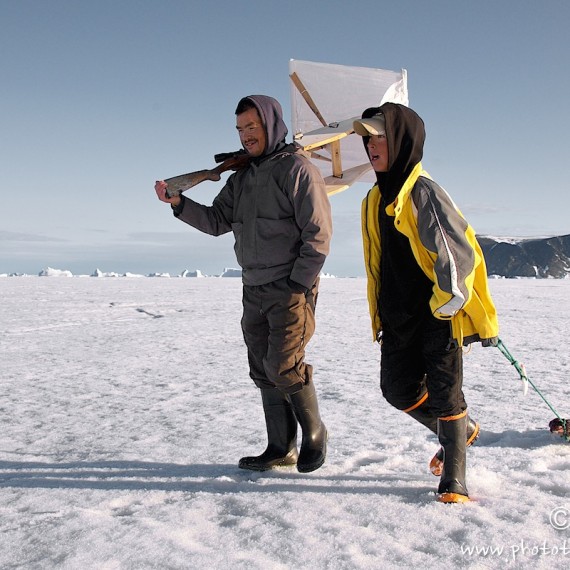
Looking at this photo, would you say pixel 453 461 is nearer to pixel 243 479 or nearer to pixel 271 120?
pixel 243 479

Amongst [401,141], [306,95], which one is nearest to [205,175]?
[401,141]

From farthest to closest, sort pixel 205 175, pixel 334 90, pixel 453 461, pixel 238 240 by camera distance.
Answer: pixel 334 90, pixel 205 175, pixel 238 240, pixel 453 461

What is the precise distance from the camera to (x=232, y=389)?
4.23 meters

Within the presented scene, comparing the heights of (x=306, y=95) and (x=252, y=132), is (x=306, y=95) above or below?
above

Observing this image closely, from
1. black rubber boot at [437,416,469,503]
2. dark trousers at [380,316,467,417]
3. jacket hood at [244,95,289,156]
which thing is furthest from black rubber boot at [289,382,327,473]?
jacket hood at [244,95,289,156]

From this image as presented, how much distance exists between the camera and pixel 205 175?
2.69 m

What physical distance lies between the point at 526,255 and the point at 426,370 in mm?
109504

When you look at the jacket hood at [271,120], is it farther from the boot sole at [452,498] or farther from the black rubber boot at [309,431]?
the boot sole at [452,498]

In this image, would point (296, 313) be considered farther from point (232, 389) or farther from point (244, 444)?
point (232, 389)

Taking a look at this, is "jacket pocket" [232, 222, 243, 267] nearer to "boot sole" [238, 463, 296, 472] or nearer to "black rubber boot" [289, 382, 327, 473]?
"black rubber boot" [289, 382, 327, 473]

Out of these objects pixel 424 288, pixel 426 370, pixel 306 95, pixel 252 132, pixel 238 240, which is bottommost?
pixel 426 370

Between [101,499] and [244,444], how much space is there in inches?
35.5

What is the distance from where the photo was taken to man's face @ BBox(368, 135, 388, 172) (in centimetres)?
214

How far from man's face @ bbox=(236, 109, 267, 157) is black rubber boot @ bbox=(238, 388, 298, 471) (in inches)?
46.5
